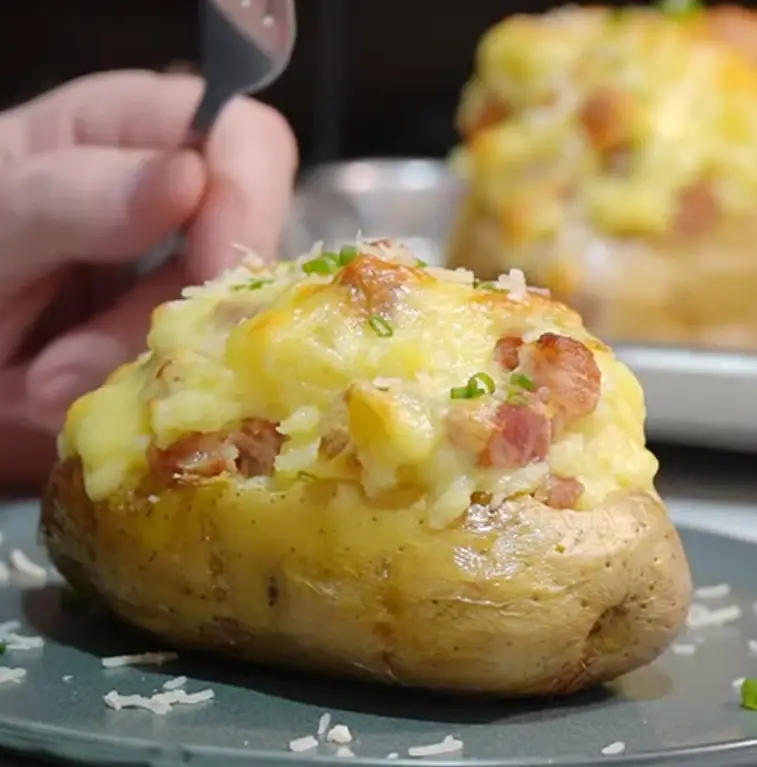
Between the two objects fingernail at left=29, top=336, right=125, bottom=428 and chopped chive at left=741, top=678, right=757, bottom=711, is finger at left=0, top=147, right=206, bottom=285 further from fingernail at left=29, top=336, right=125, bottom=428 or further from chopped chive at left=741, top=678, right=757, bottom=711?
chopped chive at left=741, top=678, right=757, bottom=711

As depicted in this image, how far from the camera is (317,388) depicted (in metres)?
0.95

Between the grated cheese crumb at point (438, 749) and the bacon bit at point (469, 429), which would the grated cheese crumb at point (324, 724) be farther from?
the bacon bit at point (469, 429)

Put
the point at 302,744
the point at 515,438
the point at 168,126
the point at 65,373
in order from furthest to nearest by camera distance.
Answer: the point at 168,126 < the point at 65,373 < the point at 515,438 < the point at 302,744

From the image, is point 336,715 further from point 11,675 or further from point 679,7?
point 679,7

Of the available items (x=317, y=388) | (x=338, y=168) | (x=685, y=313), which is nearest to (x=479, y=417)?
(x=317, y=388)

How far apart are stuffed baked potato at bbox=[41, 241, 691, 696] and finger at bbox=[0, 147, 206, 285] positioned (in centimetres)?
33

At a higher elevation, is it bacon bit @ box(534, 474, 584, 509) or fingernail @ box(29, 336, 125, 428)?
bacon bit @ box(534, 474, 584, 509)

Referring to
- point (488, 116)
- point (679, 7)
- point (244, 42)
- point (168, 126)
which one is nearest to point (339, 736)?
point (244, 42)

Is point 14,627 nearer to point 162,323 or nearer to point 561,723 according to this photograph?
point 162,323

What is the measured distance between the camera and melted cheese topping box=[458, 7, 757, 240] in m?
2.13

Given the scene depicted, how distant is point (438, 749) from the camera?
0.82 metres

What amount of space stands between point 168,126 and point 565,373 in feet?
2.47

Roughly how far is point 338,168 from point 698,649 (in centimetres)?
240

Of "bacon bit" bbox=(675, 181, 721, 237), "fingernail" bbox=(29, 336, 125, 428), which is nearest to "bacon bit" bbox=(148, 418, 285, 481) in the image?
"fingernail" bbox=(29, 336, 125, 428)
